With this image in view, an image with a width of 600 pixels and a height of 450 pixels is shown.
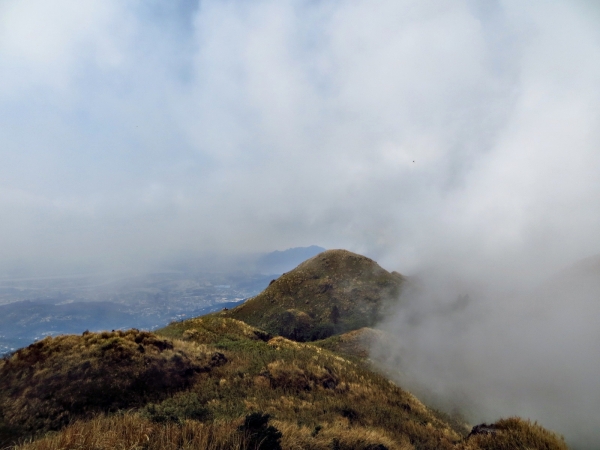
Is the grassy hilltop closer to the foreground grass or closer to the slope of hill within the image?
the foreground grass

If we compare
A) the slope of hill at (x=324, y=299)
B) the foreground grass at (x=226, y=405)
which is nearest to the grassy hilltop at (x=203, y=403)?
the foreground grass at (x=226, y=405)

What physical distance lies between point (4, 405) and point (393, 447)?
1594 cm

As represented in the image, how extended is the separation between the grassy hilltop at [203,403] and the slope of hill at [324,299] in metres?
45.6

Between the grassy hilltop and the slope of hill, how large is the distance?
45.6 meters

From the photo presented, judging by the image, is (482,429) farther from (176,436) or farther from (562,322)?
(562,322)

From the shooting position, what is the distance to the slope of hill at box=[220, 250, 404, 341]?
234ft

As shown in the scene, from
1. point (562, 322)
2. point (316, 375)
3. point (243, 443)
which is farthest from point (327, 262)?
point (243, 443)

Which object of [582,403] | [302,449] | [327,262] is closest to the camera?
[302,449]

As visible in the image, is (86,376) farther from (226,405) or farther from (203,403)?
(226,405)

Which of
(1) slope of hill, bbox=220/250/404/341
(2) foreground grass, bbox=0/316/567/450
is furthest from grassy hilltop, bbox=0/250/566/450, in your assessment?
(1) slope of hill, bbox=220/250/404/341

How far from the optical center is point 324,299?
3216 inches

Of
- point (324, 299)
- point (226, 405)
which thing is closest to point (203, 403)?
point (226, 405)

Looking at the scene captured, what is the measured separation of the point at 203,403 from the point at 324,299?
69.5m

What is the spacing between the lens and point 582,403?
3691 cm
